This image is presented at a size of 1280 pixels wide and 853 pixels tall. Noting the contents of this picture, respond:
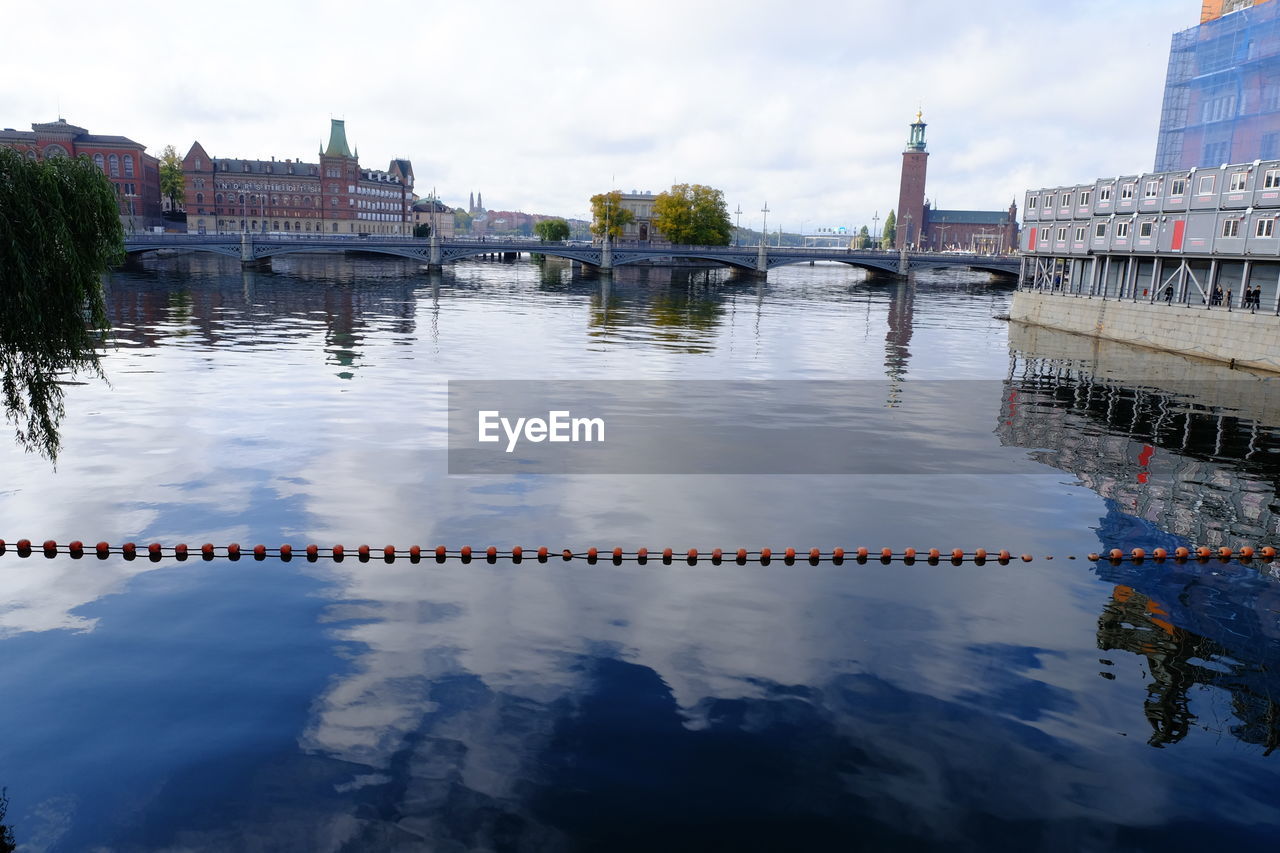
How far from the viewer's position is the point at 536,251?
5300 inches

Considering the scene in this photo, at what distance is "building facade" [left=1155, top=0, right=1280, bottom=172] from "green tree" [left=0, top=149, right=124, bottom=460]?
13253cm

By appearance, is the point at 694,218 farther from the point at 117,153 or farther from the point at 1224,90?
the point at 117,153

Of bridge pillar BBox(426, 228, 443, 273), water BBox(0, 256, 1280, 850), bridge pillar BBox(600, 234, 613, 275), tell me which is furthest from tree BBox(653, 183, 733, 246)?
water BBox(0, 256, 1280, 850)

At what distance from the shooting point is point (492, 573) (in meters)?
20.2

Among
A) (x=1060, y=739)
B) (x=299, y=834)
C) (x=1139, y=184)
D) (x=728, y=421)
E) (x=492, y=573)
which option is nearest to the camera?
(x=299, y=834)

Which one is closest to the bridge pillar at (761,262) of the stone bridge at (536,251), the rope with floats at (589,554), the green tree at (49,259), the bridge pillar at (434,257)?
the stone bridge at (536,251)

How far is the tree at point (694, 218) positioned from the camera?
174 meters

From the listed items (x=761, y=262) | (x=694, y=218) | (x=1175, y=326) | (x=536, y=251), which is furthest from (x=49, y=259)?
(x=694, y=218)

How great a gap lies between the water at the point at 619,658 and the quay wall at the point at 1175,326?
21941mm

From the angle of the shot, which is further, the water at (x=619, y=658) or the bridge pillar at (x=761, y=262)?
the bridge pillar at (x=761, y=262)

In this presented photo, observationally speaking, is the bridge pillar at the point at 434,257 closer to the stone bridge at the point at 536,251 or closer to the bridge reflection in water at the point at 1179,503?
the stone bridge at the point at 536,251

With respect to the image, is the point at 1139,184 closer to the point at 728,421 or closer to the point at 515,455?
the point at 728,421

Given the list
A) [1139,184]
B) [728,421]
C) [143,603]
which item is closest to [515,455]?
[728,421]

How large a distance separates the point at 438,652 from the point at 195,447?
17.8 meters
